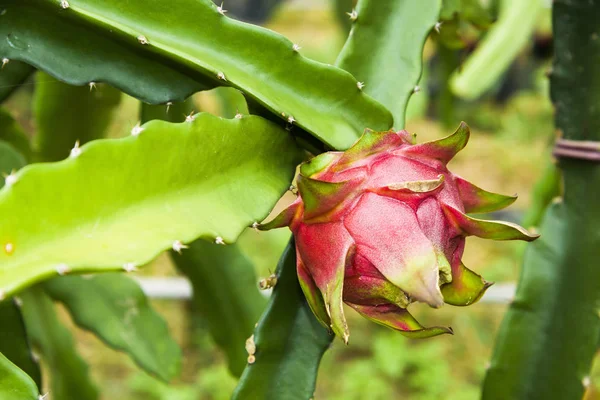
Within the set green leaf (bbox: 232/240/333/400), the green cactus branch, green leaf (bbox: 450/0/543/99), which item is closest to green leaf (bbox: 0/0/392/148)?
green leaf (bbox: 232/240/333/400)

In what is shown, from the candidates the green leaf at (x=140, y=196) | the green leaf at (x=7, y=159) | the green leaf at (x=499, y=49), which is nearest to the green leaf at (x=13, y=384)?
the green leaf at (x=140, y=196)

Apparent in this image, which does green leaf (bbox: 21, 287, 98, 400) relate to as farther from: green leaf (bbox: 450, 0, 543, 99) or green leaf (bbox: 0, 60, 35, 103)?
green leaf (bbox: 450, 0, 543, 99)

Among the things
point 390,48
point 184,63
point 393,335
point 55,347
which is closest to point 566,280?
point 390,48

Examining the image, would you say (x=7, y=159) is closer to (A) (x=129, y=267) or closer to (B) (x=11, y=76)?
(B) (x=11, y=76)

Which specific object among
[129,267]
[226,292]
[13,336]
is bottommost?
[226,292]

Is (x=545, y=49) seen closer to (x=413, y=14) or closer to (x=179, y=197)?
(x=413, y=14)

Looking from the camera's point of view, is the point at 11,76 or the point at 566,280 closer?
the point at 11,76
